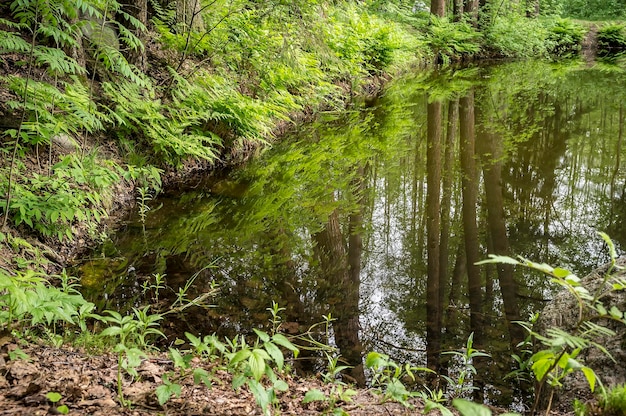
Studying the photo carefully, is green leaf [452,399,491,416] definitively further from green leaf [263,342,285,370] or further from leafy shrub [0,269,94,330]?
leafy shrub [0,269,94,330]

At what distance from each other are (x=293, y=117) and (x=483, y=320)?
23.7 ft

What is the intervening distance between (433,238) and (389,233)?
0.52 meters

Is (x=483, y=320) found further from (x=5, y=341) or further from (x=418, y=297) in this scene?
(x=5, y=341)

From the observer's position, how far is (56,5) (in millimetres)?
4184

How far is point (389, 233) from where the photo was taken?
19.7 feet

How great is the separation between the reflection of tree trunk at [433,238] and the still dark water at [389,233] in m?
0.02

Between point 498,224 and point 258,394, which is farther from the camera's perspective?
point 498,224

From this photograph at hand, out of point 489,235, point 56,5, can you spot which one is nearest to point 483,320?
point 489,235

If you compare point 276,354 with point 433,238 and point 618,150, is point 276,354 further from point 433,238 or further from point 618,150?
point 618,150

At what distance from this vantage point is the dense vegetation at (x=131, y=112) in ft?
8.98

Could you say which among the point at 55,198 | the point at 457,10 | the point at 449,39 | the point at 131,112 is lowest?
the point at 55,198

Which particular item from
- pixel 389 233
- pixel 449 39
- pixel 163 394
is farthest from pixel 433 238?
pixel 449 39

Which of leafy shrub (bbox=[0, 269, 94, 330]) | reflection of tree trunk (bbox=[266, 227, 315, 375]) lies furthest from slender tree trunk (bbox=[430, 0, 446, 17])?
leafy shrub (bbox=[0, 269, 94, 330])

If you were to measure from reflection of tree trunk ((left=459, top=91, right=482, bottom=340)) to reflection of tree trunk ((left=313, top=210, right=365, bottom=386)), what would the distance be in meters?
0.93
